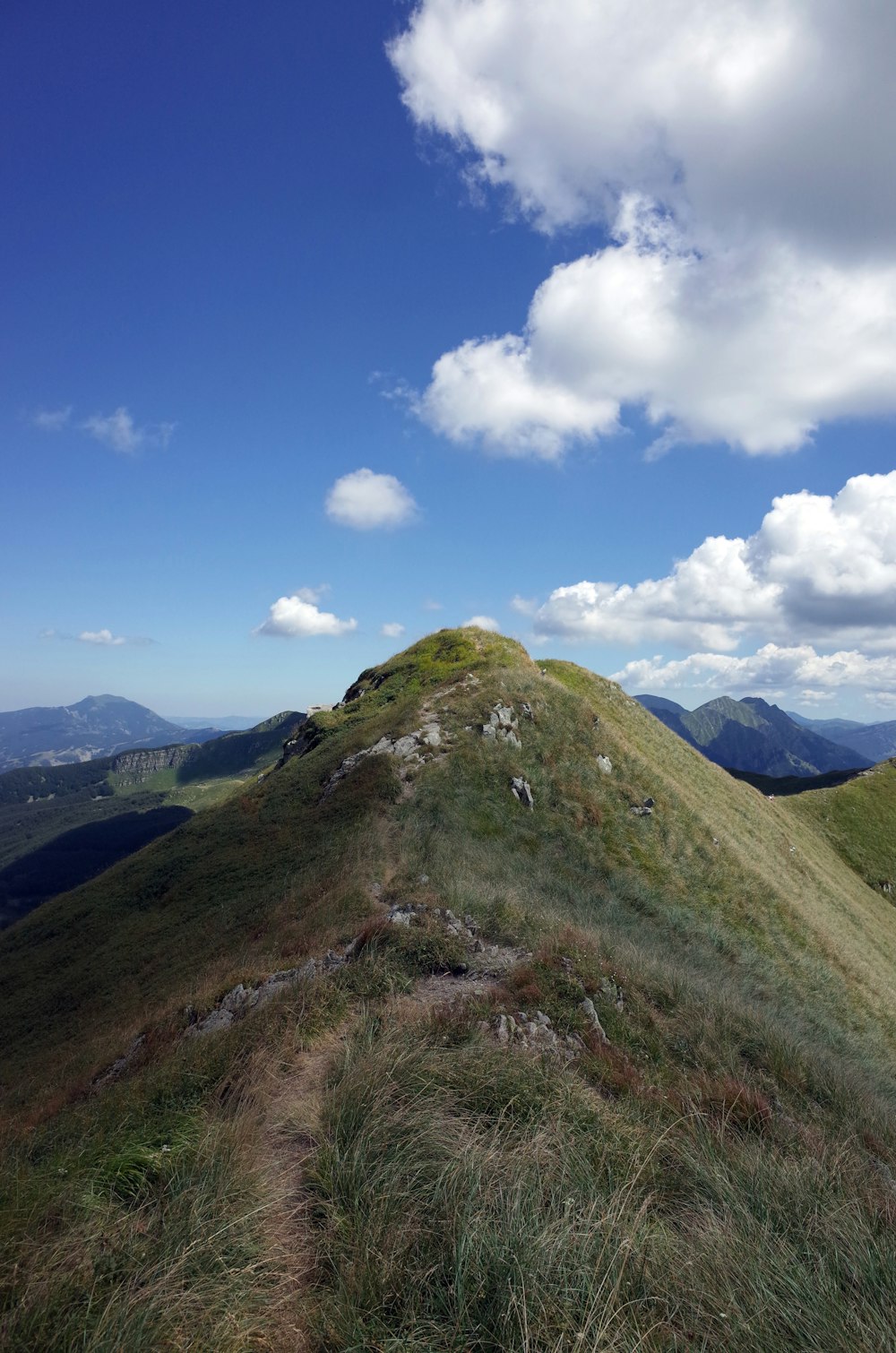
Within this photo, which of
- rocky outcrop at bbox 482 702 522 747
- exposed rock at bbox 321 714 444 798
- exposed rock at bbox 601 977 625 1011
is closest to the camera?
exposed rock at bbox 601 977 625 1011

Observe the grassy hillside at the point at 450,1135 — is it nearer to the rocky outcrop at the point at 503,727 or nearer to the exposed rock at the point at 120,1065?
the exposed rock at the point at 120,1065

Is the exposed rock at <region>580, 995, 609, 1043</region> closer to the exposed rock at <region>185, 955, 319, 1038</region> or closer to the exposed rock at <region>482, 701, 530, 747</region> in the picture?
the exposed rock at <region>185, 955, 319, 1038</region>

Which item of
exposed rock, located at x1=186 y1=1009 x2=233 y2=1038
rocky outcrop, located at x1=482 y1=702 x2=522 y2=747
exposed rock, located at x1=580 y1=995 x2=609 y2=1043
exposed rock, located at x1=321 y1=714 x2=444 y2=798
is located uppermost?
rocky outcrop, located at x1=482 y1=702 x2=522 y2=747

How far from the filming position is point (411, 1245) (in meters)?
4.36

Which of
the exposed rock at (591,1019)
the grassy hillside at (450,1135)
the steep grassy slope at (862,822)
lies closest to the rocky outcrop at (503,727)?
the grassy hillside at (450,1135)

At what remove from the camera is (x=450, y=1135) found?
567cm

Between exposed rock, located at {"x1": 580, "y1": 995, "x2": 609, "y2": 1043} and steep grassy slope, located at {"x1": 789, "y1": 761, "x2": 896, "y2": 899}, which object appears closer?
exposed rock, located at {"x1": 580, "y1": 995, "x2": 609, "y2": 1043}

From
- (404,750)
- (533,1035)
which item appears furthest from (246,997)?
(404,750)

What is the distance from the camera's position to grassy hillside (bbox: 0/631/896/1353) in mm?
3896

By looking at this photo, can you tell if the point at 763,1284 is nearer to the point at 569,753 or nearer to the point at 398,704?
the point at 569,753

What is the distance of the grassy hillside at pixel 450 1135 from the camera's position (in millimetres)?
3896

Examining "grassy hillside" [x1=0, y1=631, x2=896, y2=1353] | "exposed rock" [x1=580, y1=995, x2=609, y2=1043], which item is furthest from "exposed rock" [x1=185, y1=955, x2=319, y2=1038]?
"exposed rock" [x1=580, y1=995, x2=609, y2=1043]

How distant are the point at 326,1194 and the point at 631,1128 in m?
3.44

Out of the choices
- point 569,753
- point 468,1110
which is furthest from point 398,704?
point 468,1110
